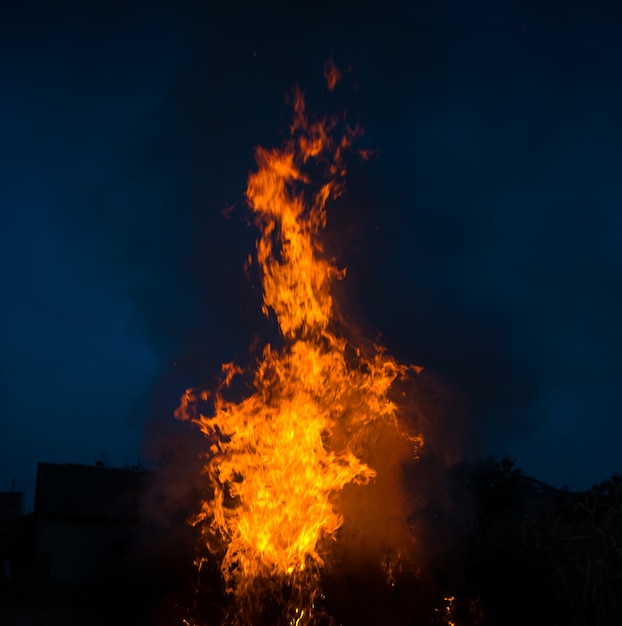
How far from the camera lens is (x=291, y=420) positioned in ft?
29.7

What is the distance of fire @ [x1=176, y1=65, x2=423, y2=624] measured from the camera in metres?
8.15

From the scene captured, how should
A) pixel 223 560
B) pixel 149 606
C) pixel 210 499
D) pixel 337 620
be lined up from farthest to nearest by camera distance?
pixel 210 499 → pixel 149 606 → pixel 223 560 → pixel 337 620

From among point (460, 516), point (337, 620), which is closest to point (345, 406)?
point (460, 516)

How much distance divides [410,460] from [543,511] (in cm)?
209

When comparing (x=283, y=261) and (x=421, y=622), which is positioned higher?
(x=283, y=261)

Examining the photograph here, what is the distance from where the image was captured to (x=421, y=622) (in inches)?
306

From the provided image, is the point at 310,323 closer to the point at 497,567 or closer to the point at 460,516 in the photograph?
the point at 460,516

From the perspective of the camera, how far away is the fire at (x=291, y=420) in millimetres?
8148

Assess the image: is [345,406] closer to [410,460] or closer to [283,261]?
[410,460]

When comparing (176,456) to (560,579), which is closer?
(560,579)

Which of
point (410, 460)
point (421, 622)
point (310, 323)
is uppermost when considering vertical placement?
point (310, 323)

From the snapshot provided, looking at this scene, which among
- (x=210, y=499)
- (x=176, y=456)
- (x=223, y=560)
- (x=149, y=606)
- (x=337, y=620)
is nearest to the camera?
(x=337, y=620)

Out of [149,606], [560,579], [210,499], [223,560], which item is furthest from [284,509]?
[560,579]

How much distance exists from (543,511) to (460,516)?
50.4 inches
